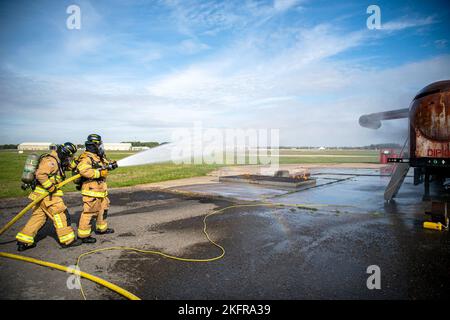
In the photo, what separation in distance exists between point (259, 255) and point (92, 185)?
150 inches

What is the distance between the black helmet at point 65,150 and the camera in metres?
5.56

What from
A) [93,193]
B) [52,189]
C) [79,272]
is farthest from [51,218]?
[79,272]

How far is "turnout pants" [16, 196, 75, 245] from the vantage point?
509 cm

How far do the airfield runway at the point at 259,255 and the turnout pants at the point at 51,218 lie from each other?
0.27 m

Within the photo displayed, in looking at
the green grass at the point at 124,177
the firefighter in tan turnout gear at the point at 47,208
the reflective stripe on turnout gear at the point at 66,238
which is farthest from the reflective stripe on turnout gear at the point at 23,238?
the green grass at the point at 124,177

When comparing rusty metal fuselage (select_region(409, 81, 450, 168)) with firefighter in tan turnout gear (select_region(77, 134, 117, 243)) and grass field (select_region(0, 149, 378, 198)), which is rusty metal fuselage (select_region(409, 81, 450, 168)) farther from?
grass field (select_region(0, 149, 378, 198))

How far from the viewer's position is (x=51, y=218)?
5180 millimetres

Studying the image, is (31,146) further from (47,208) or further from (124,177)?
(47,208)

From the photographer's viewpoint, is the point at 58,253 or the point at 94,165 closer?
the point at 58,253

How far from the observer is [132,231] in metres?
6.34

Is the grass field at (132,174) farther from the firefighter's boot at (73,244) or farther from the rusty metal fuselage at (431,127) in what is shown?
the rusty metal fuselage at (431,127)
